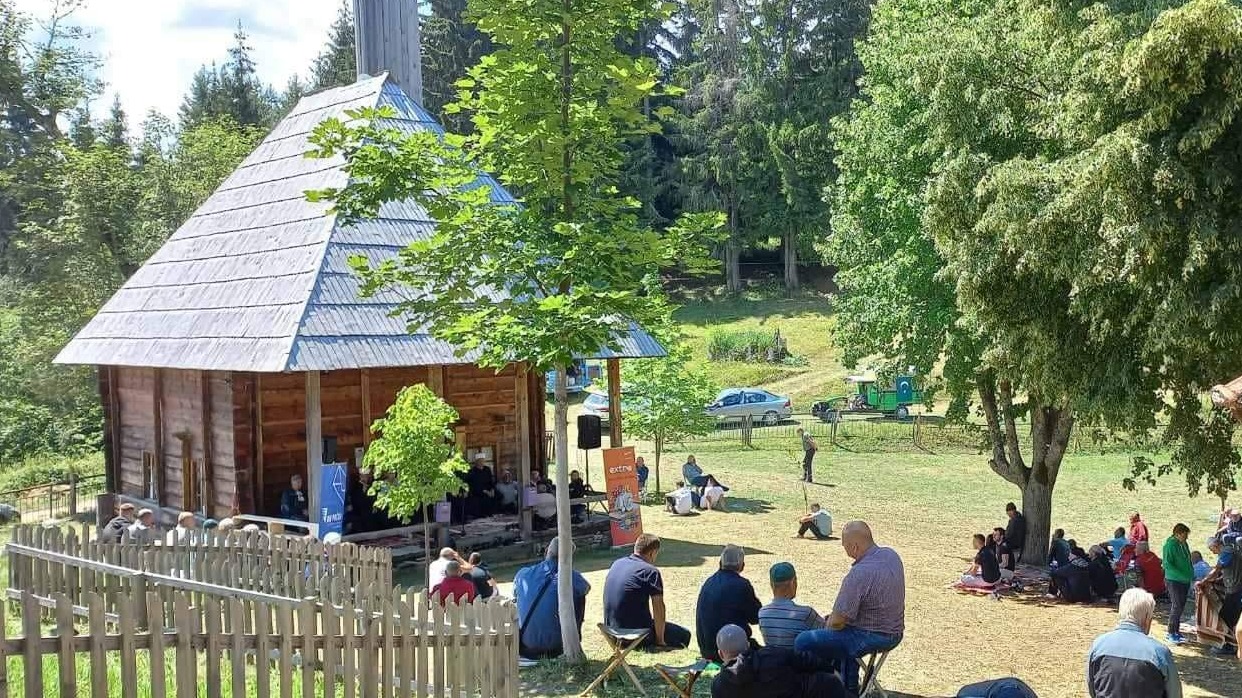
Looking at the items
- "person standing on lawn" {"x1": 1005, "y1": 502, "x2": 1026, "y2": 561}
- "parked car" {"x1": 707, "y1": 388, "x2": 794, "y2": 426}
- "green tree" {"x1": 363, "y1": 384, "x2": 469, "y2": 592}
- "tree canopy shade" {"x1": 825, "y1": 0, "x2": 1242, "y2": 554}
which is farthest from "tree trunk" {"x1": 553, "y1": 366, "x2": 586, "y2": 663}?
"parked car" {"x1": 707, "y1": 388, "x2": 794, "y2": 426}

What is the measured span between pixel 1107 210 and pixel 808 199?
50452mm

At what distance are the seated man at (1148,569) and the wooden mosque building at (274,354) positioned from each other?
338 inches

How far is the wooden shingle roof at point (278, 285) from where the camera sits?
1638 centimetres

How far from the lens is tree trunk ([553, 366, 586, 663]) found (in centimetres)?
1030

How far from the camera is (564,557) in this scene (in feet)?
33.8

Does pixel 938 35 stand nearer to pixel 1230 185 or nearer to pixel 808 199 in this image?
pixel 1230 185

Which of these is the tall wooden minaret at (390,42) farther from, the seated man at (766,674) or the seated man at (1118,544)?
the seated man at (766,674)

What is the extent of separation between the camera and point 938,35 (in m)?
16.5

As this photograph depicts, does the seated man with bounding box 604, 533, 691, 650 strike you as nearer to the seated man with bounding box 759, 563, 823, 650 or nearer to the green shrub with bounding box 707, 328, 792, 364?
the seated man with bounding box 759, 563, 823, 650

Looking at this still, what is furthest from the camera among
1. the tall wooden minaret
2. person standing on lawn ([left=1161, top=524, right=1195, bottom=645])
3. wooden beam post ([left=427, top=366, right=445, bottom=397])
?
the tall wooden minaret

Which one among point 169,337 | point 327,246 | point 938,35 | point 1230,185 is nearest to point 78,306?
point 169,337

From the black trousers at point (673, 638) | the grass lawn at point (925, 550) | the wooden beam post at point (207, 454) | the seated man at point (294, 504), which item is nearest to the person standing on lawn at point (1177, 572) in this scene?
the grass lawn at point (925, 550)

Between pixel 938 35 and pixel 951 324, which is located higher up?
pixel 938 35

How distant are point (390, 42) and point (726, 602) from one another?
18319 mm
